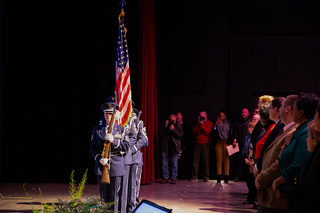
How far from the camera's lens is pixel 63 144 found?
7.95 meters

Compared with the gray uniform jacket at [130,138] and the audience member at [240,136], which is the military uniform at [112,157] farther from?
the audience member at [240,136]

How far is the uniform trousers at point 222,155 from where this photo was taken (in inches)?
331

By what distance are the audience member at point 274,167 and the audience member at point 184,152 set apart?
5.70 metres

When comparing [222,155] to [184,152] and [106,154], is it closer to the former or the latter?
[184,152]

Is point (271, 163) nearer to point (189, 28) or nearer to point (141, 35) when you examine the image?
point (141, 35)

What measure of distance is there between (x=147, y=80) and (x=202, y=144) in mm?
2060

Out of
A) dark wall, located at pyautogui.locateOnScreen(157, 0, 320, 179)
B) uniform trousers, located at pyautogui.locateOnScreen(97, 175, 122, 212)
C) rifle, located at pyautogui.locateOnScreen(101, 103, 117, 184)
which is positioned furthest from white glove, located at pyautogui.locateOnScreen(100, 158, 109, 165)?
dark wall, located at pyautogui.locateOnScreen(157, 0, 320, 179)

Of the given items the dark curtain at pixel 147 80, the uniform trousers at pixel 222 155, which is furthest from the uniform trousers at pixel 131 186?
the uniform trousers at pixel 222 155

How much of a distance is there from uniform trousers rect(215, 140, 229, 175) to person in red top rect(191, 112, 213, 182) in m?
0.25

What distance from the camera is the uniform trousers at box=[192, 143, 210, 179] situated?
28.1 feet

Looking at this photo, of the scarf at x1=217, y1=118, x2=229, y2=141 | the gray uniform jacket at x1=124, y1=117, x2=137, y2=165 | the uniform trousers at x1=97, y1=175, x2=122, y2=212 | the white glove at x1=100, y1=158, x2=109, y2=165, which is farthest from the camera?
the scarf at x1=217, y1=118, x2=229, y2=141

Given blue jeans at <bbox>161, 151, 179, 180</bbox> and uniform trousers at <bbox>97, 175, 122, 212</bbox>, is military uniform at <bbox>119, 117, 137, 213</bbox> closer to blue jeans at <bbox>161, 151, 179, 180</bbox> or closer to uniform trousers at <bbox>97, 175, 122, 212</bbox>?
uniform trousers at <bbox>97, 175, 122, 212</bbox>

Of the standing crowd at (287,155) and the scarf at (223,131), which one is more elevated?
the standing crowd at (287,155)

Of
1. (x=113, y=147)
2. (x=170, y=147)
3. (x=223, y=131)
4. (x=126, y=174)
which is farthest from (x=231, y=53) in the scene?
(x=113, y=147)
